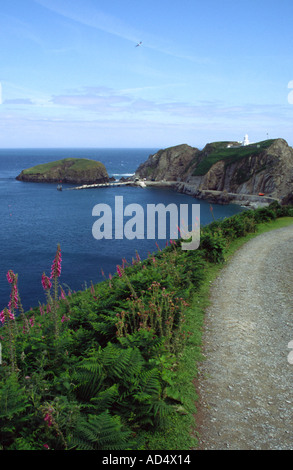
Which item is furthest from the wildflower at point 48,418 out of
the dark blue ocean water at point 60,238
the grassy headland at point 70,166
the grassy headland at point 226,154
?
Result: the grassy headland at point 70,166

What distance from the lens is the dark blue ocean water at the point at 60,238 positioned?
36.9 metres

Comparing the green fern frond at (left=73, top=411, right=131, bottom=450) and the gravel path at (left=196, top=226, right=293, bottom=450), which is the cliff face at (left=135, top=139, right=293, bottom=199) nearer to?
the gravel path at (left=196, top=226, right=293, bottom=450)

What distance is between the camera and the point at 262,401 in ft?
19.7

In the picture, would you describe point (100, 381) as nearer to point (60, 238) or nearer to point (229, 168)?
point (60, 238)

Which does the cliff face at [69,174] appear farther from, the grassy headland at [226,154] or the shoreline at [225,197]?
the grassy headland at [226,154]

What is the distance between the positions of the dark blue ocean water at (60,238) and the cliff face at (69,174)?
1149 inches

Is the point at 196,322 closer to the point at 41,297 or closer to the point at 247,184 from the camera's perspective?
the point at 41,297

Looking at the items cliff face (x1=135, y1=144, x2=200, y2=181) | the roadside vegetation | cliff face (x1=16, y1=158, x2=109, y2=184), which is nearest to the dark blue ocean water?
the roadside vegetation

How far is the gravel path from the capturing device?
206 inches

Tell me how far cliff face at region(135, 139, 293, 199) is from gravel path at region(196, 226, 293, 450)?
300 feet

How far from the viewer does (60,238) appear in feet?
183

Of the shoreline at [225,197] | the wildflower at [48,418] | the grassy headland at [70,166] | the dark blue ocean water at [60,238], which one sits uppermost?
the grassy headland at [70,166]
